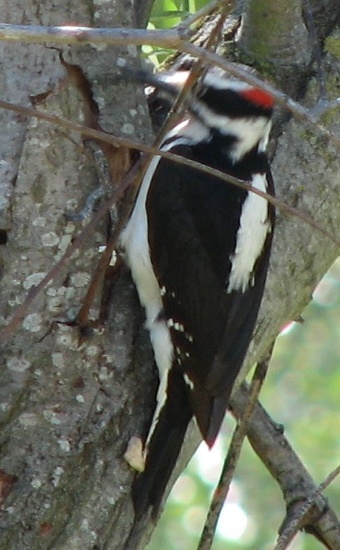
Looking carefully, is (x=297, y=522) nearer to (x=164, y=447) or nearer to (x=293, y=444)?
(x=164, y=447)

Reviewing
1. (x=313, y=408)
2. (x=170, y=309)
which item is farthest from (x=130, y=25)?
(x=313, y=408)

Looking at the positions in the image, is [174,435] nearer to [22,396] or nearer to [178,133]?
[22,396]

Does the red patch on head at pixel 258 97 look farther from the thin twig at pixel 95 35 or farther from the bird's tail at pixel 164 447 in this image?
the thin twig at pixel 95 35

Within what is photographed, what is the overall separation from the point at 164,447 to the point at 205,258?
0.46 m

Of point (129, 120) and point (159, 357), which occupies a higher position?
point (129, 120)

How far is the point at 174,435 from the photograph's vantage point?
2.35 m

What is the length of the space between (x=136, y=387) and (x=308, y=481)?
782mm

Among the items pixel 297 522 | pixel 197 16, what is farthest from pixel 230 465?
pixel 197 16

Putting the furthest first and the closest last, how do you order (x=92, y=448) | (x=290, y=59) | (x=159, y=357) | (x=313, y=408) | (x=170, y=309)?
(x=313, y=408) < (x=290, y=59) < (x=170, y=309) < (x=159, y=357) < (x=92, y=448)

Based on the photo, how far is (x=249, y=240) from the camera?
248 centimetres

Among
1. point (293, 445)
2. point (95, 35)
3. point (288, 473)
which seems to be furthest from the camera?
point (293, 445)

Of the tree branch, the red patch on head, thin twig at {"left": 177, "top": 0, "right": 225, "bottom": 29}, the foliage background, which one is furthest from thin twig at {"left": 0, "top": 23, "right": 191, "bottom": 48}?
the foliage background

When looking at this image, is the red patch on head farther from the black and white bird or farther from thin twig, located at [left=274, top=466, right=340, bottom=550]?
thin twig, located at [left=274, top=466, right=340, bottom=550]

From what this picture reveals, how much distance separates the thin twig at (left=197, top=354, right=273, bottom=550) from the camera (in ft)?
7.79
